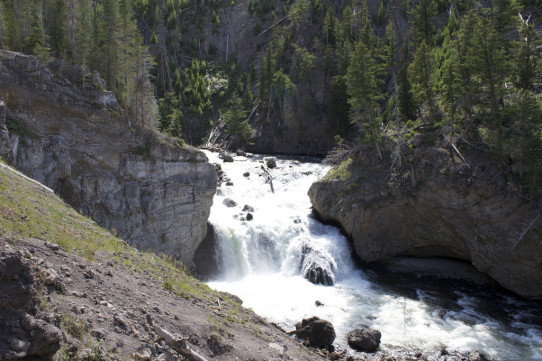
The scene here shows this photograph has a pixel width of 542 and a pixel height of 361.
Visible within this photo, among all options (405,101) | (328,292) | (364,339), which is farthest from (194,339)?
(405,101)

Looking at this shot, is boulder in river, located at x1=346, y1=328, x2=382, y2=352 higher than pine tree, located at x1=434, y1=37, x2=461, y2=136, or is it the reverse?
pine tree, located at x1=434, y1=37, x2=461, y2=136

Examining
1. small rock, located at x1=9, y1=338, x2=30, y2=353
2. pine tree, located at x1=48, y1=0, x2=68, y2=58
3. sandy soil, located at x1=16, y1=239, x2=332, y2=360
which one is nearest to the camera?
small rock, located at x1=9, y1=338, x2=30, y2=353

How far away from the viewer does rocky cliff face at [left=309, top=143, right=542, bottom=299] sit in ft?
69.4

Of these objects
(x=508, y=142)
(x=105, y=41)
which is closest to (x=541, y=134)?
(x=508, y=142)

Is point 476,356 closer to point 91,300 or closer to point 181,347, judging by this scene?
point 181,347

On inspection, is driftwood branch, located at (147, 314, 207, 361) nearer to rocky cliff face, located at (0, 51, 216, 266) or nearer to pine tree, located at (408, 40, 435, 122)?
rocky cliff face, located at (0, 51, 216, 266)

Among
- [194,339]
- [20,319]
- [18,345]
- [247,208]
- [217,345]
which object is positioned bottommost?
[217,345]

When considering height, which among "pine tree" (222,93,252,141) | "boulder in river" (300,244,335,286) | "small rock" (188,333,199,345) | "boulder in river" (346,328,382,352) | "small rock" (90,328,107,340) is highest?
"pine tree" (222,93,252,141)

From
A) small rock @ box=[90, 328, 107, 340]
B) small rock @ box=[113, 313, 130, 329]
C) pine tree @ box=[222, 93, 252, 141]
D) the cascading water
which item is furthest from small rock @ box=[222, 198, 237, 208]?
pine tree @ box=[222, 93, 252, 141]

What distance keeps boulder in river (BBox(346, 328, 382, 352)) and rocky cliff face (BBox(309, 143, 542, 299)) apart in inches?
421

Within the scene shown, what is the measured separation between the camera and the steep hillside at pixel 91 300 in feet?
16.2

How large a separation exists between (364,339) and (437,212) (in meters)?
12.7

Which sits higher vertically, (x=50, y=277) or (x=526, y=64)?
(x=526, y=64)

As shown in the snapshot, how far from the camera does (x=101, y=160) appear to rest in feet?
65.7
